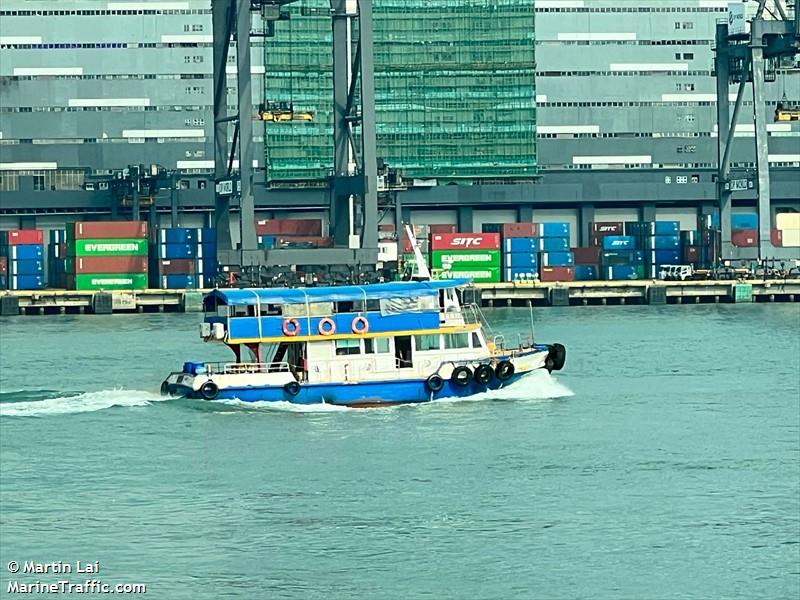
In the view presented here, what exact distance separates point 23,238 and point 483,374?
68.0 m

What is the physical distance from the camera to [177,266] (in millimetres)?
108500

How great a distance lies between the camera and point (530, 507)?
3609 centimetres

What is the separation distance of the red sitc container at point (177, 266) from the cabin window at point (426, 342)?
6062 centimetres

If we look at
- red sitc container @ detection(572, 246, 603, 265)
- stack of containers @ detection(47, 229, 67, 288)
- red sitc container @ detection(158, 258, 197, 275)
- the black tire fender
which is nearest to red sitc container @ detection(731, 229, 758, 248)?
red sitc container @ detection(572, 246, 603, 265)

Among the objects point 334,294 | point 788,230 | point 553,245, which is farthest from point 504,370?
point 788,230

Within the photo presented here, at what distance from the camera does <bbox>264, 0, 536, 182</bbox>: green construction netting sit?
124 m

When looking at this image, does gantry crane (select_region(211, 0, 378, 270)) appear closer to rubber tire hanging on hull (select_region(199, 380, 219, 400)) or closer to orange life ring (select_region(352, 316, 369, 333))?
orange life ring (select_region(352, 316, 369, 333))

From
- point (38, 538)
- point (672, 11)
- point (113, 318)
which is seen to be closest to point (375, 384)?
point (38, 538)

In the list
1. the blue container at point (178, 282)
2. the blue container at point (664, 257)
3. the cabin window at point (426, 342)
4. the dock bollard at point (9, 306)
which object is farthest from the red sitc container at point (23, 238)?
the cabin window at point (426, 342)

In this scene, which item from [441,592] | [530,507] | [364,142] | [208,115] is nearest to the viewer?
[441,592]

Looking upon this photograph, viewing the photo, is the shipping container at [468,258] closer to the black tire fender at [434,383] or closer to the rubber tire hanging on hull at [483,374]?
the rubber tire hanging on hull at [483,374]

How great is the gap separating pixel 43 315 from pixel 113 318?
5785mm

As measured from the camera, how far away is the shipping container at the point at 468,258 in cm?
10925

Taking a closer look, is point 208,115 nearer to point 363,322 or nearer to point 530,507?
point 363,322
